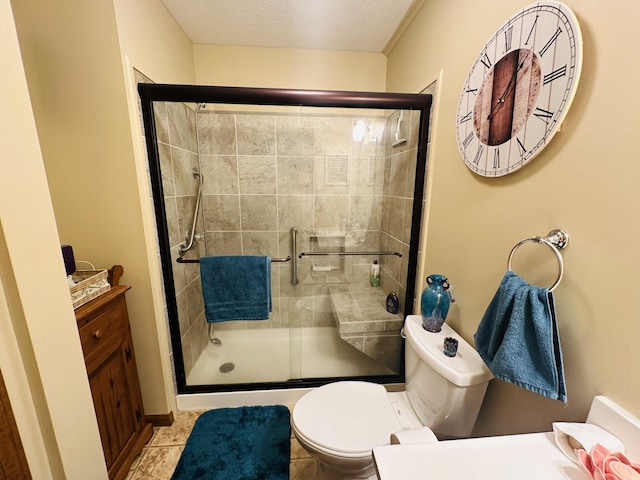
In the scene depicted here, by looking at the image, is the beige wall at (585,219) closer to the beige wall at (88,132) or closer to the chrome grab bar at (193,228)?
the beige wall at (88,132)

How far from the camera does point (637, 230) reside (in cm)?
55

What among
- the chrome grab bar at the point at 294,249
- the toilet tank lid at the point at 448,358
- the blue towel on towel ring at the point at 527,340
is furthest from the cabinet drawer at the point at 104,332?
the blue towel on towel ring at the point at 527,340

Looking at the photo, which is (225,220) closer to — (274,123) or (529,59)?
(274,123)

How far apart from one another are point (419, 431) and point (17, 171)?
50.9 inches

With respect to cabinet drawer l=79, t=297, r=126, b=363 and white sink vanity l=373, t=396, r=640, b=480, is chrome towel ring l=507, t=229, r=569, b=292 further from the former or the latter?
cabinet drawer l=79, t=297, r=126, b=363

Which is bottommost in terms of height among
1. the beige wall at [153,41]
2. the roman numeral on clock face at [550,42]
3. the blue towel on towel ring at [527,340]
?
the blue towel on towel ring at [527,340]

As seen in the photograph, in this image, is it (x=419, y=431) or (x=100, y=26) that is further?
(x=100, y=26)

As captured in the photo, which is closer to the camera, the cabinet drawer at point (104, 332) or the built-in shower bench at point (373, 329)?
the cabinet drawer at point (104, 332)

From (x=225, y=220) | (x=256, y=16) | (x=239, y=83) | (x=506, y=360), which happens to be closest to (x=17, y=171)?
(x=506, y=360)

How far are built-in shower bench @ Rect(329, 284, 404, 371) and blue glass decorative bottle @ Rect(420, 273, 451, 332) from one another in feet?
1.90

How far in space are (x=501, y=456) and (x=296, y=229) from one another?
165 cm

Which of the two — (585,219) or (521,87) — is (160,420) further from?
(521,87)

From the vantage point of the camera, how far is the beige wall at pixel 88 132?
108cm

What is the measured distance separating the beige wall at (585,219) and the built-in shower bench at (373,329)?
0.72 meters
